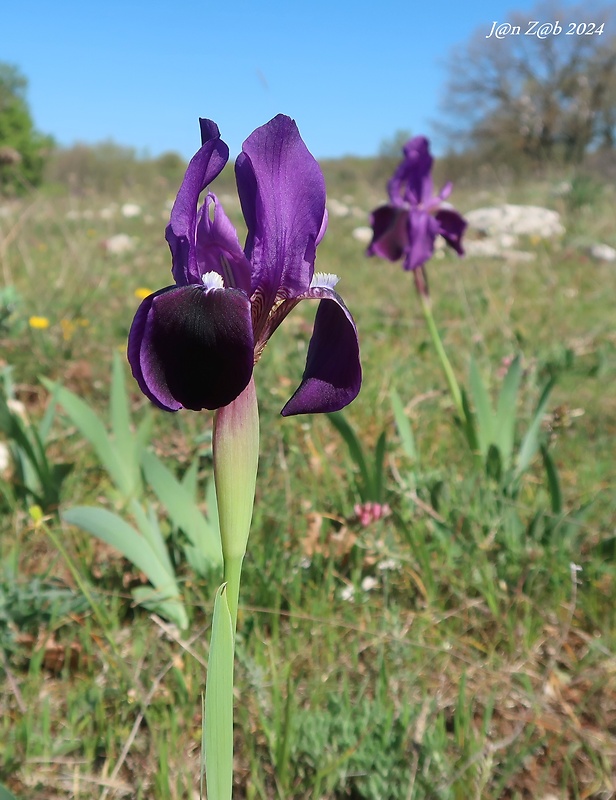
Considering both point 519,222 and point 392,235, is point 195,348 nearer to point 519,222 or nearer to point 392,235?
point 392,235

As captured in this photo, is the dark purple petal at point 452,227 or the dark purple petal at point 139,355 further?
the dark purple petal at point 452,227

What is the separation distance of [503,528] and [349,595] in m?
0.48

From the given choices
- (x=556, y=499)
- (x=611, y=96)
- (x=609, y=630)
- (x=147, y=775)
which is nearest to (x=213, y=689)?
(x=147, y=775)

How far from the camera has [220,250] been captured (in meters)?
0.83

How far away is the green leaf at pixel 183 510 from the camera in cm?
154

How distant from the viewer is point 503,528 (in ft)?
5.84

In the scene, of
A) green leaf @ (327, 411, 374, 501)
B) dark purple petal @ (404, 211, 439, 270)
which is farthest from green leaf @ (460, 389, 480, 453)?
dark purple petal @ (404, 211, 439, 270)

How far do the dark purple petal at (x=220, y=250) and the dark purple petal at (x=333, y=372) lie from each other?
0.12m

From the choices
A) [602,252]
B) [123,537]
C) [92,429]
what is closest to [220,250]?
[123,537]

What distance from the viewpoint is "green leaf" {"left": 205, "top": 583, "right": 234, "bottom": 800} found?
2.43ft

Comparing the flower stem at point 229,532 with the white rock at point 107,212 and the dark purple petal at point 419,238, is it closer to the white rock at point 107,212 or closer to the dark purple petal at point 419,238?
the dark purple petal at point 419,238

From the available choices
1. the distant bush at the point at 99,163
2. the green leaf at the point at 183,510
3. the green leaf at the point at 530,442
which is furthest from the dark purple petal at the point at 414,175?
the distant bush at the point at 99,163

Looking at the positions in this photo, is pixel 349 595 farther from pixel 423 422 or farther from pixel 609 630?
pixel 423 422

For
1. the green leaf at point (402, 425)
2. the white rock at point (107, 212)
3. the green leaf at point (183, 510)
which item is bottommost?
the green leaf at point (183, 510)
